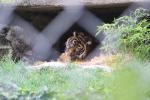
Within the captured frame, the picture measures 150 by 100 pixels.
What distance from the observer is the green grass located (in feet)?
2.40

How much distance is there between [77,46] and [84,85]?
5.57 ft

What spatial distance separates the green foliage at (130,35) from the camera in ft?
8.80

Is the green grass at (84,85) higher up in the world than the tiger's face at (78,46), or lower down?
lower down

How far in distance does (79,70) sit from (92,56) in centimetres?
98

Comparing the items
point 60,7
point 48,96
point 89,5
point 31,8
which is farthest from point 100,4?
point 48,96

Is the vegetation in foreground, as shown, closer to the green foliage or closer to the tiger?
the green foliage

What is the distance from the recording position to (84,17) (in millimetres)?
3211

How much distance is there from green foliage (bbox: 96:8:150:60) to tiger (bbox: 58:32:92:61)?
17.1 inches

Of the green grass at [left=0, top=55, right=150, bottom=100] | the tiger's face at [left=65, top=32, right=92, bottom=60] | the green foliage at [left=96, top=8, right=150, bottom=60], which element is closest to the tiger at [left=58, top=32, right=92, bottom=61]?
the tiger's face at [left=65, top=32, right=92, bottom=60]

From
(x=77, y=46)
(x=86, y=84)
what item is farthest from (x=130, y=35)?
(x=86, y=84)

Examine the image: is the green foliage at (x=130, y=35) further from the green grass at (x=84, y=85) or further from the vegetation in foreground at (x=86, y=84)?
the green grass at (x=84, y=85)

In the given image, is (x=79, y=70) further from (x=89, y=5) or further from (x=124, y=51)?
(x=89, y=5)

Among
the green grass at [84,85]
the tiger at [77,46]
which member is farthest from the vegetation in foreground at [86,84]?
the tiger at [77,46]

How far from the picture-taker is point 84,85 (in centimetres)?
165
